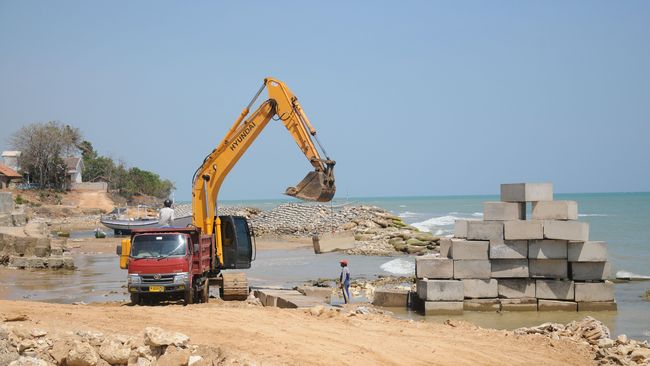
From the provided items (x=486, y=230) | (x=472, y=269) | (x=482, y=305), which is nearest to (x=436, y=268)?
(x=472, y=269)

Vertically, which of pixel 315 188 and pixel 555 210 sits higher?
pixel 315 188

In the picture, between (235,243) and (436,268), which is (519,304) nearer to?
(436,268)

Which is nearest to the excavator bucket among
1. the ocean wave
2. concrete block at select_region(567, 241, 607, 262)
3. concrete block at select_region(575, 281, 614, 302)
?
concrete block at select_region(567, 241, 607, 262)

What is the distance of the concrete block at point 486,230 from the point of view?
714 inches

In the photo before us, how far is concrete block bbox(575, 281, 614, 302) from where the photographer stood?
1797cm

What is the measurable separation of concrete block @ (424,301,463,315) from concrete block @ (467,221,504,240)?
67.9 inches

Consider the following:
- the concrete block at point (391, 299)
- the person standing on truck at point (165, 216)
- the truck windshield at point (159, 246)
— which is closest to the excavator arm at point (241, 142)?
the person standing on truck at point (165, 216)

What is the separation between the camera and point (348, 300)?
1850 cm

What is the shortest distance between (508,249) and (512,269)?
0.52 m

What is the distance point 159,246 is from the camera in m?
15.7

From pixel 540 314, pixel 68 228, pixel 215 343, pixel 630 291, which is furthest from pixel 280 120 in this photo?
pixel 68 228

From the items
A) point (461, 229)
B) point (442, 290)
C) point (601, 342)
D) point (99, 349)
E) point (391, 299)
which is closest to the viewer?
point (99, 349)

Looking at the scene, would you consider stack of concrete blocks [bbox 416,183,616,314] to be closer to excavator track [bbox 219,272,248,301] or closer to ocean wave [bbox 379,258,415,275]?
excavator track [bbox 219,272,248,301]

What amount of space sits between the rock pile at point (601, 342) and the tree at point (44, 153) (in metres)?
78.2
